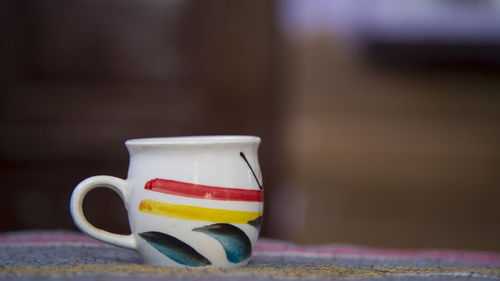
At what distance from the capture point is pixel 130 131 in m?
1.45

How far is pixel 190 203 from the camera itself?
446mm

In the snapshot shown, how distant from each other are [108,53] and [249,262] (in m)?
1.11

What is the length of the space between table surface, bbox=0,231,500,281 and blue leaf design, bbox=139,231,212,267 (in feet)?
0.07

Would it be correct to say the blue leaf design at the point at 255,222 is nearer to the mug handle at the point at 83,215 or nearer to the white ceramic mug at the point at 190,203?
the white ceramic mug at the point at 190,203

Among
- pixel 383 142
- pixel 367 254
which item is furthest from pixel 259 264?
pixel 383 142

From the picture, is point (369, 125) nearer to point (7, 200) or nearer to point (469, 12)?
point (469, 12)

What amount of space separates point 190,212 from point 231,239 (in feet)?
0.16

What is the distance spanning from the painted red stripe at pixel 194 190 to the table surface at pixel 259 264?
0.06 metres

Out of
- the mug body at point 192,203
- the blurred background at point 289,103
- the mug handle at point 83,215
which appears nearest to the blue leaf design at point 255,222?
the mug body at point 192,203

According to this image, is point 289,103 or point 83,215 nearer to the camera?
point 83,215

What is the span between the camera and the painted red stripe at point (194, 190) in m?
0.45

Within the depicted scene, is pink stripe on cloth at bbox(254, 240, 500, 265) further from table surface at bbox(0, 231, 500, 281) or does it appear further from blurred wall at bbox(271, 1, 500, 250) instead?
blurred wall at bbox(271, 1, 500, 250)

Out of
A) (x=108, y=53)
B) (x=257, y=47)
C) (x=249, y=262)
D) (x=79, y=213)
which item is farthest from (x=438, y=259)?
(x=108, y=53)

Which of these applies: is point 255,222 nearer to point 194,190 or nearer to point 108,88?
point 194,190
